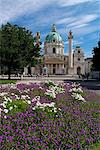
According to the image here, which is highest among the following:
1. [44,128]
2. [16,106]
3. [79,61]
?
[79,61]

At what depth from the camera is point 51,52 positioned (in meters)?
138

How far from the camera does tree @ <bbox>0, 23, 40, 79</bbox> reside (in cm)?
4484

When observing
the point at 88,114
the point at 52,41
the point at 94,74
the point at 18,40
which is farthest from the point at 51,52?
the point at 88,114

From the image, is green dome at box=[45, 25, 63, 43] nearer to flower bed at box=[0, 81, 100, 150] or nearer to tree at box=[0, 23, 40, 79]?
tree at box=[0, 23, 40, 79]

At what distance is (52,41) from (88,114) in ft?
416

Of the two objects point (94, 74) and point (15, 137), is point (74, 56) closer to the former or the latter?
point (94, 74)

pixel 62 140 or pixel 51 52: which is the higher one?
pixel 51 52

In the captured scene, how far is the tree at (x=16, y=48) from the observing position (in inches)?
1766

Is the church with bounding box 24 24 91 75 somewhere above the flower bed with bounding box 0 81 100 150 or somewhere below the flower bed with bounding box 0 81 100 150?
above

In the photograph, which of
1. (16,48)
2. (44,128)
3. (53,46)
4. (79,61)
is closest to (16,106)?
(44,128)

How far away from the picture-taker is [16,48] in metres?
45.1

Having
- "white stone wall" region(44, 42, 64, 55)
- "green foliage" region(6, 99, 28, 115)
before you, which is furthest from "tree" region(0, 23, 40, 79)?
"white stone wall" region(44, 42, 64, 55)

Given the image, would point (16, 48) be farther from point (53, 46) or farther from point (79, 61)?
point (79, 61)

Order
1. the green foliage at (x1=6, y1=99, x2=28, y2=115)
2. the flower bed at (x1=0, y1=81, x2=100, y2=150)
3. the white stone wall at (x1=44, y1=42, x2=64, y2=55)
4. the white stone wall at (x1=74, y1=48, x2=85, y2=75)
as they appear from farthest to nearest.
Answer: the white stone wall at (x1=74, y1=48, x2=85, y2=75), the white stone wall at (x1=44, y1=42, x2=64, y2=55), the green foliage at (x1=6, y1=99, x2=28, y2=115), the flower bed at (x1=0, y1=81, x2=100, y2=150)
